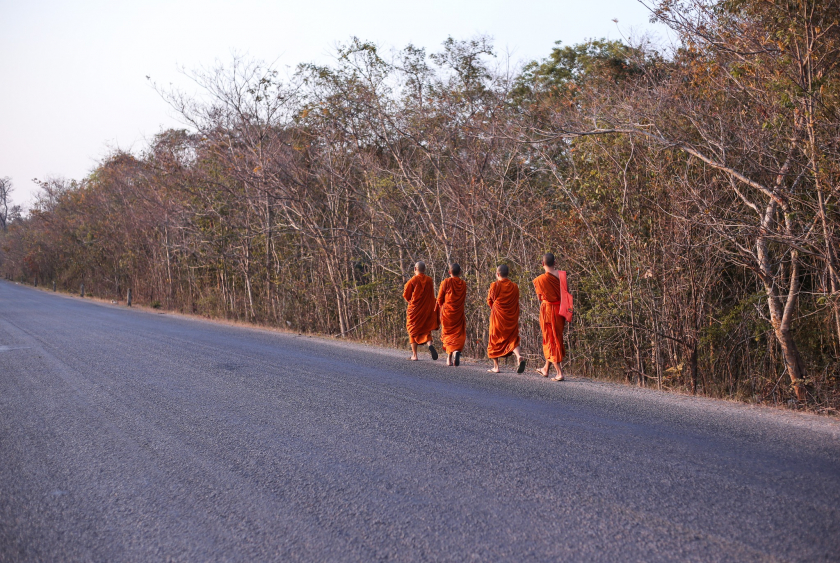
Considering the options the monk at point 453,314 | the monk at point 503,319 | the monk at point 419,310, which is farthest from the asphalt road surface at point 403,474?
the monk at point 419,310

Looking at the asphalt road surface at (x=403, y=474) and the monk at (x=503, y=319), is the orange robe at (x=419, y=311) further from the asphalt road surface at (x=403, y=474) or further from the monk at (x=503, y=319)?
the asphalt road surface at (x=403, y=474)

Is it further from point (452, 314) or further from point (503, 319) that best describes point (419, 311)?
point (503, 319)

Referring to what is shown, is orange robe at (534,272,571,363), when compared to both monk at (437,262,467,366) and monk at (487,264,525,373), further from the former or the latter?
monk at (437,262,467,366)

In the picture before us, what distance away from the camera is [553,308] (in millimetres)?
9539

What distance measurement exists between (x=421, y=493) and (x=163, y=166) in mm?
22417

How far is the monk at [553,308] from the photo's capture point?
9.44 m

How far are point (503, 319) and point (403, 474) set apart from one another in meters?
5.97

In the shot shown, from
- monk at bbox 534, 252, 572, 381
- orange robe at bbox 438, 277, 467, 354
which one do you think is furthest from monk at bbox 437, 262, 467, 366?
monk at bbox 534, 252, 572, 381

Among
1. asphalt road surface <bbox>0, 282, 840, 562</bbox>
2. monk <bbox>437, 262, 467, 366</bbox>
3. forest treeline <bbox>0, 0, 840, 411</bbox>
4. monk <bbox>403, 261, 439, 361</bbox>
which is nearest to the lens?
asphalt road surface <bbox>0, 282, 840, 562</bbox>

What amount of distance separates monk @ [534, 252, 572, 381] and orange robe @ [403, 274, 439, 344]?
283 centimetres

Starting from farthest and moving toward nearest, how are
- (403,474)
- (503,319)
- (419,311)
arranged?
(419,311), (503,319), (403,474)

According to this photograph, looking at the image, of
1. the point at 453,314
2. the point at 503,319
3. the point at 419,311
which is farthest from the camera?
the point at 419,311

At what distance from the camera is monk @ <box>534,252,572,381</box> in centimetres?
944

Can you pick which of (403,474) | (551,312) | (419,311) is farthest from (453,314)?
(403,474)
